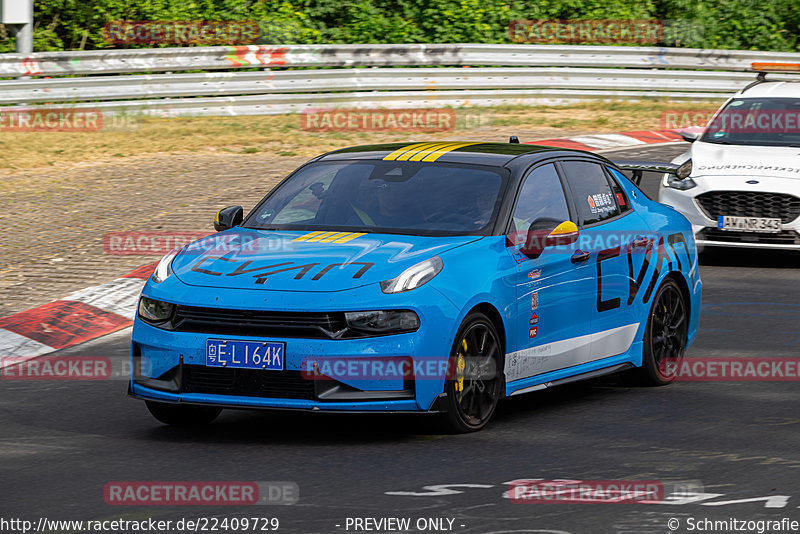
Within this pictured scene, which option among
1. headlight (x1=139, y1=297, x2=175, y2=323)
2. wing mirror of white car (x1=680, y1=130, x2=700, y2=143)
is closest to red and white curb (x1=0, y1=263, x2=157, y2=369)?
headlight (x1=139, y1=297, x2=175, y2=323)

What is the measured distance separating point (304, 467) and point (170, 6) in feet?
65.6

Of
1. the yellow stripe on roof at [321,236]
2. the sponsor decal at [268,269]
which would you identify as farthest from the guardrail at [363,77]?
the sponsor decal at [268,269]

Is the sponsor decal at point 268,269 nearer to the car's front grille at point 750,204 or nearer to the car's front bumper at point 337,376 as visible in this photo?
the car's front bumper at point 337,376

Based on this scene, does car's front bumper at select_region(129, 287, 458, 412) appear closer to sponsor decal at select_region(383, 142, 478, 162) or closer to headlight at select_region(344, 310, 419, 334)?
headlight at select_region(344, 310, 419, 334)

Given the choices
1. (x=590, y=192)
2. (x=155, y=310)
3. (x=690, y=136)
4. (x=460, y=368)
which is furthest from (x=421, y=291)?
(x=690, y=136)

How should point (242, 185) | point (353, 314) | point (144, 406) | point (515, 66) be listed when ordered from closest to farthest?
point (353, 314) → point (144, 406) → point (242, 185) → point (515, 66)

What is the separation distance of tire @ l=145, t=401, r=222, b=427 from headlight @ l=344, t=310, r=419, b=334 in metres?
1.11

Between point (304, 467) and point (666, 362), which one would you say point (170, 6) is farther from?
point (304, 467)

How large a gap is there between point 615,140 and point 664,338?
11.9 meters

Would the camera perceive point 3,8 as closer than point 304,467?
→ No

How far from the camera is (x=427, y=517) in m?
5.45

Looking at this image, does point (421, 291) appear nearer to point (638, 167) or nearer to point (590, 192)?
point (590, 192)

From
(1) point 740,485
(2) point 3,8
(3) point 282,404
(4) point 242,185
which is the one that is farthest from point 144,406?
(2) point 3,8

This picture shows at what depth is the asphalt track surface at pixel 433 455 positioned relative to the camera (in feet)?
18.3
